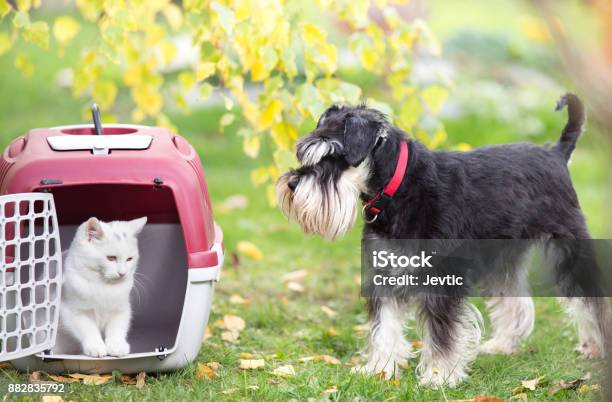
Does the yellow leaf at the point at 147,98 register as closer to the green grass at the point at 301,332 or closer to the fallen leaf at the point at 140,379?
the green grass at the point at 301,332

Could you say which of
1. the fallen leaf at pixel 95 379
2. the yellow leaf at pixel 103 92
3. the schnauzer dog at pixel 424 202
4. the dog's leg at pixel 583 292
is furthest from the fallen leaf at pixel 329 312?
the yellow leaf at pixel 103 92

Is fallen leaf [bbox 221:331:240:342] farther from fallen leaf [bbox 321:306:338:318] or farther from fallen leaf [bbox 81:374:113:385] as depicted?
fallen leaf [bbox 81:374:113:385]

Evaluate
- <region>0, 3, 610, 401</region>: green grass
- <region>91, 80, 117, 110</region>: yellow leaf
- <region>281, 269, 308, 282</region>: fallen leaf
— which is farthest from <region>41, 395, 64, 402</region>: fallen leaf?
<region>91, 80, 117, 110</region>: yellow leaf

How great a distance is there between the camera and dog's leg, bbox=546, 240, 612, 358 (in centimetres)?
370

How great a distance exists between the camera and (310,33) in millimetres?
3980

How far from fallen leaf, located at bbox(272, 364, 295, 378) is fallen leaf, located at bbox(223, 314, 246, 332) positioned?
25.3 inches

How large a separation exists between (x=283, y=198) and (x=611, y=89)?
2.20 m

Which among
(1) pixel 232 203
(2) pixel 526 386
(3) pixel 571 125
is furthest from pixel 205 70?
(1) pixel 232 203

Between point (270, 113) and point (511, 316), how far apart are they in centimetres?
164

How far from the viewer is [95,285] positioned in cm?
347

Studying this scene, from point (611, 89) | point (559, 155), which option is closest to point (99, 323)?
point (559, 155)

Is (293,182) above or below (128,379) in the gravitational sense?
above

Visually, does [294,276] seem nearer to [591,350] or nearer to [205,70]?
[205,70]

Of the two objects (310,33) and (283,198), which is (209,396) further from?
(310,33)
